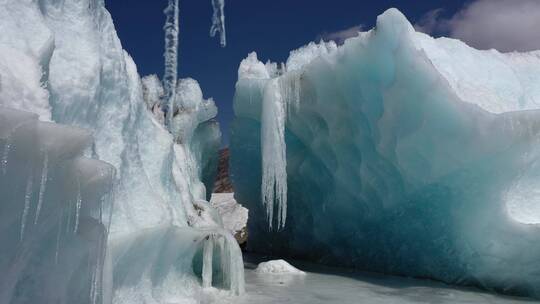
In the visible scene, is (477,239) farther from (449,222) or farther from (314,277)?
(314,277)

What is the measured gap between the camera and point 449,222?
7.66 m

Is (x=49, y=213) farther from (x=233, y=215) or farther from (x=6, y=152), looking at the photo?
(x=233, y=215)

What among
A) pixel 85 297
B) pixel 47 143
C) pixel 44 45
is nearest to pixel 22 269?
pixel 85 297

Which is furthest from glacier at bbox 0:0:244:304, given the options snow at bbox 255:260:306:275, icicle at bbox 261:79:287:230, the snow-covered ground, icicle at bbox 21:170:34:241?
snow at bbox 255:260:306:275

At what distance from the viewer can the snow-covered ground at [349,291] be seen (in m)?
6.18

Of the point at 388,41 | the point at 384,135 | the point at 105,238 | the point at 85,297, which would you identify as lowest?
the point at 85,297

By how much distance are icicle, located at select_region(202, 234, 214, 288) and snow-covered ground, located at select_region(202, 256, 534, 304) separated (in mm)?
256

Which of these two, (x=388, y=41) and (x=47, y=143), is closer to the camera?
A: (x=47, y=143)

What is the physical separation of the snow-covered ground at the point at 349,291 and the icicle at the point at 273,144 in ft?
4.08

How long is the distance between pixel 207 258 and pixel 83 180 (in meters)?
3.14

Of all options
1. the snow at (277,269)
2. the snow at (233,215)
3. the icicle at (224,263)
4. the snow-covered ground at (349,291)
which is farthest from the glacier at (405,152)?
the snow at (233,215)

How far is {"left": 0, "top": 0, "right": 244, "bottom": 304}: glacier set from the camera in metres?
3.06

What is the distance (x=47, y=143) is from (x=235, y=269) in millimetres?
3763

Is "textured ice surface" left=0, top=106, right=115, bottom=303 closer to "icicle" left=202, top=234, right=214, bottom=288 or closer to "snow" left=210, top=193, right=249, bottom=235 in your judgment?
"icicle" left=202, top=234, right=214, bottom=288
